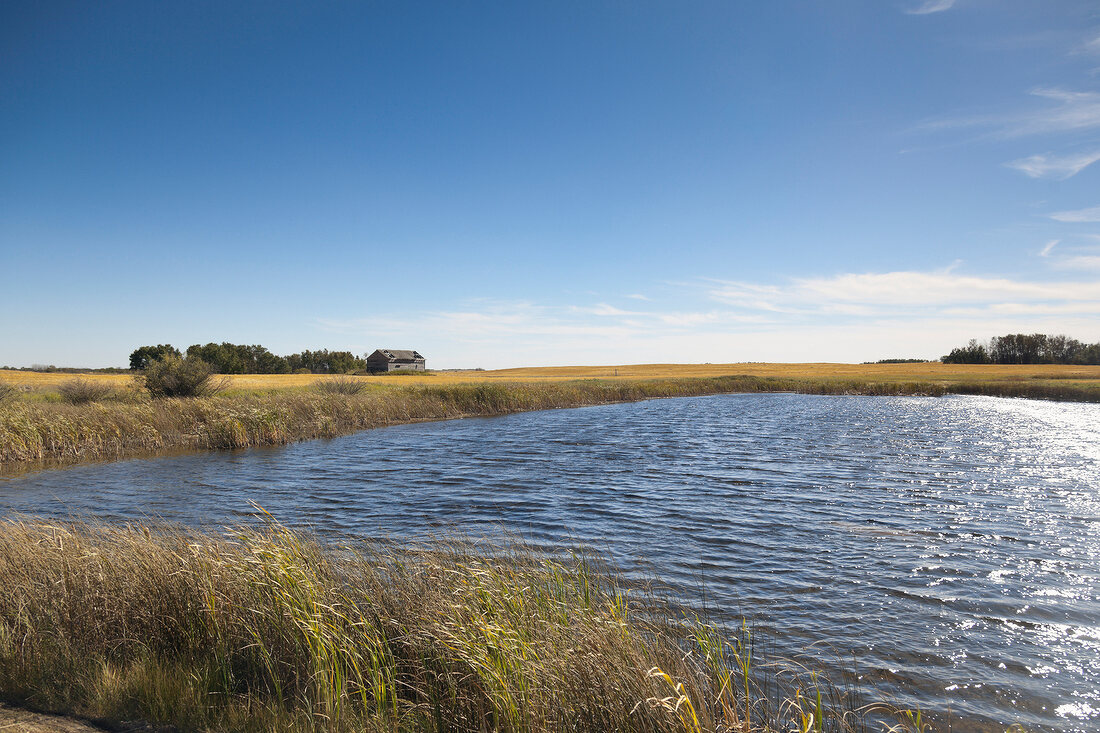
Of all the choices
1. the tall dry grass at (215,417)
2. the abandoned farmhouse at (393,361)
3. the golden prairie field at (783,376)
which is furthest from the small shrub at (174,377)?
the abandoned farmhouse at (393,361)

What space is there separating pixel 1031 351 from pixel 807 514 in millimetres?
117591

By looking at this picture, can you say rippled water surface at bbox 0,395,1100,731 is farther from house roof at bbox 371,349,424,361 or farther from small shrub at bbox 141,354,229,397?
house roof at bbox 371,349,424,361

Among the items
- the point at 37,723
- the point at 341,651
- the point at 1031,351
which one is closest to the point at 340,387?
the point at 37,723

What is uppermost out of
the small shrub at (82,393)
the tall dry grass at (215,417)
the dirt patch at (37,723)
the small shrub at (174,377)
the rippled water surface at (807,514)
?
the small shrub at (174,377)

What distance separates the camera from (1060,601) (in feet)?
28.4

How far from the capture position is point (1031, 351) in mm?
100062

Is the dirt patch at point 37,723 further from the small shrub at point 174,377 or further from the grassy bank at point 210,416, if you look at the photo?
the small shrub at point 174,377

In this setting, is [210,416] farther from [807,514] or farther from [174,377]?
[807,514]

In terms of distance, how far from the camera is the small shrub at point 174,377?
29.6m

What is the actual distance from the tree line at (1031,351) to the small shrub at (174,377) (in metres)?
122

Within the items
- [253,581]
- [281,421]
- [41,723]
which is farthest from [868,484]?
[281,421]

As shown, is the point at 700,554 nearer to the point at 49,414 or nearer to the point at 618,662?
the point at 618,662

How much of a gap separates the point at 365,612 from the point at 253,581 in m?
1.18

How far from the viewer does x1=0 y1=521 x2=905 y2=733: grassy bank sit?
4.38m
